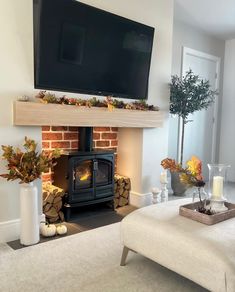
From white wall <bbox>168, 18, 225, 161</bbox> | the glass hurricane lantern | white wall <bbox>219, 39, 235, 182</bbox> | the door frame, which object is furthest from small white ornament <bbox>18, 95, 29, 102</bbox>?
white wall <bbox>219, 39, 235, 182</bbox>

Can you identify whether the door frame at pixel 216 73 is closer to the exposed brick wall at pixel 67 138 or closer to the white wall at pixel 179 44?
the white wall at pixel 179 44

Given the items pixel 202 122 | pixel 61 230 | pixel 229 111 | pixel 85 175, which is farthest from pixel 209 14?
pixel 61 230

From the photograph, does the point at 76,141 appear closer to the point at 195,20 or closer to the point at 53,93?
the point at 53,93

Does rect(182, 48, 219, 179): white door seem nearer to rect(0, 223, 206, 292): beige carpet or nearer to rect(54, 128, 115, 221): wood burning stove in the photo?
rect(54, 128, 115, 221): wood burning stove

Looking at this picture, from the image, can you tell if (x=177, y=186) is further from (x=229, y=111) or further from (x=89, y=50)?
(x=89, y=50)

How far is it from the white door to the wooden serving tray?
2.86m

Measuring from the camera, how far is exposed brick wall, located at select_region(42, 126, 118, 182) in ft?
10.8

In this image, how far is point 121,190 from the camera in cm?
373

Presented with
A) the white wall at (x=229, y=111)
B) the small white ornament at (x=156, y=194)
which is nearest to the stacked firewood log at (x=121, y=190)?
the small white ornament at (x=156, y=194)

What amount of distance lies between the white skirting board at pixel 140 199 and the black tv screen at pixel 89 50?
4.15 ft

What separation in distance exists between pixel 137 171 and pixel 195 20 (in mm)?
2577

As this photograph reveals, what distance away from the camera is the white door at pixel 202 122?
16.1 feet

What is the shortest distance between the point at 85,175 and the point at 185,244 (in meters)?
1.76

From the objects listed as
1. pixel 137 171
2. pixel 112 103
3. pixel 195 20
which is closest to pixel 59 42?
pixel 112 103
